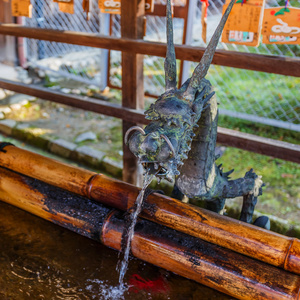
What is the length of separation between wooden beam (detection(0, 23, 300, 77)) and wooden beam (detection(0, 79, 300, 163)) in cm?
48

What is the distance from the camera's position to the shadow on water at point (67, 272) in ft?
6.05

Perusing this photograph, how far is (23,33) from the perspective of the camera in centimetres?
320

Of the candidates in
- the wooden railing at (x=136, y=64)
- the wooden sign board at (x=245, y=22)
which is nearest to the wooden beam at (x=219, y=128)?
the wooden railing at (x=136, y=64)

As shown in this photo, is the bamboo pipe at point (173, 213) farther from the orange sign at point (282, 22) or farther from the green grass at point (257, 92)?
the green grass at point (257, 92)

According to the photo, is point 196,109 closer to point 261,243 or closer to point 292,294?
point 261,243

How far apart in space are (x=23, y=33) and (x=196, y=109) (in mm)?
2282

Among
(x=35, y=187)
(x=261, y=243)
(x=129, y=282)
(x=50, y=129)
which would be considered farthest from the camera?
(x=50, y=129)

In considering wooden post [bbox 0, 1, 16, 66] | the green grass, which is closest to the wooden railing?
the green grass

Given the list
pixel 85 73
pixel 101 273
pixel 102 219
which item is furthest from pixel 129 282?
pixel 85 73

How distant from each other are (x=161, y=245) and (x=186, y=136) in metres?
0.68

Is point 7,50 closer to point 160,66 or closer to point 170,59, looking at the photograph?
point 160,66

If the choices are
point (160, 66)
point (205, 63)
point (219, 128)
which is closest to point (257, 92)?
point (160, 66)

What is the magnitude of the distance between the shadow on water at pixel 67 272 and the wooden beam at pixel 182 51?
137 centimetres

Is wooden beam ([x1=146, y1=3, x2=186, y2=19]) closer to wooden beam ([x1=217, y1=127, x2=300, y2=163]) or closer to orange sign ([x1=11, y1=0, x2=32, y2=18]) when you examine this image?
orange sign ([x1=11, y1=0, x2=32, y2=18])
